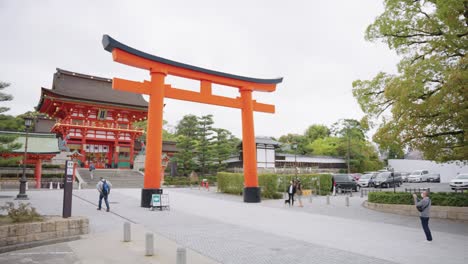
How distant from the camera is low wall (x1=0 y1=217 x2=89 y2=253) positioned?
24.3 feet

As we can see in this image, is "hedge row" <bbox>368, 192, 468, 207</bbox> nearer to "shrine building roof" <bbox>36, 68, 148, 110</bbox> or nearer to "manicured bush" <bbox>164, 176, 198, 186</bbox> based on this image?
"manicured bush" <bbox>164, 176, 198, 186</bbox>

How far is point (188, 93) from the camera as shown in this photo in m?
17.7

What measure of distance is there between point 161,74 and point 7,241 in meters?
11.0

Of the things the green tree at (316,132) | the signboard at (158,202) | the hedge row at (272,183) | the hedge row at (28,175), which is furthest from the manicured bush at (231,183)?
the green tree at (316,132)

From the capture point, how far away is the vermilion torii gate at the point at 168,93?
15398 millimetres

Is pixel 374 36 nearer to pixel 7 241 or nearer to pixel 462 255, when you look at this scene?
pixel 462 255

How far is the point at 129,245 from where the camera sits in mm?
7738

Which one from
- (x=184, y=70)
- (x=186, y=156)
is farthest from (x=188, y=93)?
(x=186, y=156)

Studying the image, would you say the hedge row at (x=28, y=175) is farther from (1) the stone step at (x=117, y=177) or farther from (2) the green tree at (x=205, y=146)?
(2) the green tree at (x=205, y=146)

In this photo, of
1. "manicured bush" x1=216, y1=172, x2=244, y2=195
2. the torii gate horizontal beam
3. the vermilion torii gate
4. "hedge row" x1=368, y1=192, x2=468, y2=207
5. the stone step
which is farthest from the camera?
the stone step

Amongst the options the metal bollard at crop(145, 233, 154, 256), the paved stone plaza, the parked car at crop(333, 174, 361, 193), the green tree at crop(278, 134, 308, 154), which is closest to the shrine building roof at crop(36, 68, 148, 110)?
the parked car at crop(333, 174, 361, 193)

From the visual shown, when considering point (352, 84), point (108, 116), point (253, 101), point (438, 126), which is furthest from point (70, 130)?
point (438, 126)

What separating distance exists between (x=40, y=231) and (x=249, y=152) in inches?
511

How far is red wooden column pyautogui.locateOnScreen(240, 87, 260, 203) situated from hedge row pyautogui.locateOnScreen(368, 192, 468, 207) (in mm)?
6592
